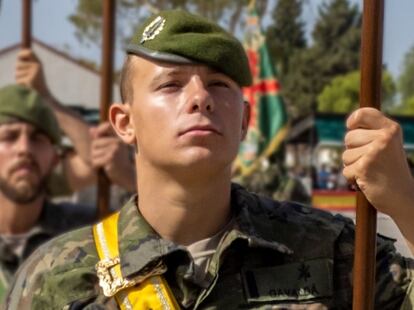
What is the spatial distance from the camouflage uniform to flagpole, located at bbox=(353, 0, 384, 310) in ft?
4.90

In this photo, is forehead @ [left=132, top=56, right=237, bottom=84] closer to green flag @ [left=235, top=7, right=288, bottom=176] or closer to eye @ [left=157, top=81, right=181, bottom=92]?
eye @ [left=157, top=81, right=181, bottom=92]

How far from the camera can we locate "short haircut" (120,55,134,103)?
6.74ft

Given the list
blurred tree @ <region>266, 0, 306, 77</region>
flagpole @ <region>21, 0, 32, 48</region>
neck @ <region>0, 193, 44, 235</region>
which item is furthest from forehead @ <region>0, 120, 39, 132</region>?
blurred tree @ <region>266, 0, 306, 77</region>

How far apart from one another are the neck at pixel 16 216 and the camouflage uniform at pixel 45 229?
0.03 m

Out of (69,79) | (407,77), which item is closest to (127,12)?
(69,79)

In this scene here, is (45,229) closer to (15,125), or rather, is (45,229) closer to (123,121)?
(15,125)

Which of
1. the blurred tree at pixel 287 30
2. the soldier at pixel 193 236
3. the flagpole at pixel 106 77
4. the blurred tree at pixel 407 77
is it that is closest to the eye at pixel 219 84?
the soldier at pixel 193 236

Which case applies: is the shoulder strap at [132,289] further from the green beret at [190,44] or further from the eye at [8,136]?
the eye at [8,136]


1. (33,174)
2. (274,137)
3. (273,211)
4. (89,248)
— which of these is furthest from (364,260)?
(274,137)

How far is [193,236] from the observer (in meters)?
1.99

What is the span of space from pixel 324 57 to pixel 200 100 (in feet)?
109

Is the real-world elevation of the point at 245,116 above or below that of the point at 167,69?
below

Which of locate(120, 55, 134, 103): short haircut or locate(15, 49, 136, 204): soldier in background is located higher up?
locate(120, 55, 134, 103): short haircut

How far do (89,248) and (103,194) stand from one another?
141 cm
